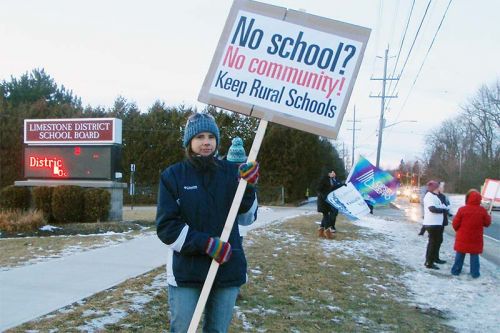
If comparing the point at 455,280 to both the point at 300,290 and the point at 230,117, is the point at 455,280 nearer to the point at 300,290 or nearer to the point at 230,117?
the point at 300,290

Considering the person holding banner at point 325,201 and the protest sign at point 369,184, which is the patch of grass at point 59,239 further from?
the protest sign at point 369,184

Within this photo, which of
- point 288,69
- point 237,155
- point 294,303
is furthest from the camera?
point 294,303

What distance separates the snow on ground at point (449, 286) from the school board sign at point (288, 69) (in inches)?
152

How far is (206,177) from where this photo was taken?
326 centimetres

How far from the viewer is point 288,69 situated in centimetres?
368

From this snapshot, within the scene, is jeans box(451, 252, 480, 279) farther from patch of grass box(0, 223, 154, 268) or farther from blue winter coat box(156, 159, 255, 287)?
blue winter coat box(156, 159, 255, 287)

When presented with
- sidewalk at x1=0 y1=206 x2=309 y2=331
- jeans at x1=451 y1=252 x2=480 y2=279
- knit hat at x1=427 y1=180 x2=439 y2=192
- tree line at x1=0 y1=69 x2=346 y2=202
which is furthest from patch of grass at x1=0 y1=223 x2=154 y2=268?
tree line at x1=0 y1=69 x2=346 y2=202

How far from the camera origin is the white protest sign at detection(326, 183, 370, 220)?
1238cm

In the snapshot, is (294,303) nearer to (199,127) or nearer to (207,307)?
(207,307)

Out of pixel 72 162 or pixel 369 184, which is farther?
pixel 72 162

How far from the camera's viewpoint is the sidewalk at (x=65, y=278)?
18.7ft

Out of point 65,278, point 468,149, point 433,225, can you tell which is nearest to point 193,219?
point 65,278

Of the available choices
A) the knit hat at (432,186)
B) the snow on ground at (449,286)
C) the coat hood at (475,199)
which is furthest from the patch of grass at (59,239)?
the coat hood at (475,199)

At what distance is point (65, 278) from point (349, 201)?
7262 mm
